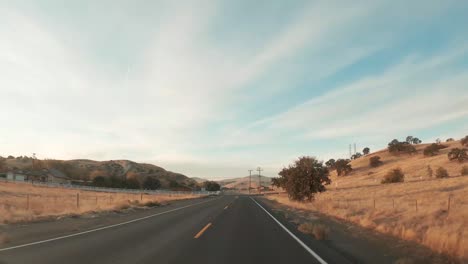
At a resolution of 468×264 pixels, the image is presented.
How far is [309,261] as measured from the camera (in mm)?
9570

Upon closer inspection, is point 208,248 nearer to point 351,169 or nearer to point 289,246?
point 289,246

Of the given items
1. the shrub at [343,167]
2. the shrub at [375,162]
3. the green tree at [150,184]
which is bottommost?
the green tree at [150,184]

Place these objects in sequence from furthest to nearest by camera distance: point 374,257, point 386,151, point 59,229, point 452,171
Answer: point 386,151, point 452,171, point 59,229, point 374,257

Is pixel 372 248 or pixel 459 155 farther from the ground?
pixel 459 155

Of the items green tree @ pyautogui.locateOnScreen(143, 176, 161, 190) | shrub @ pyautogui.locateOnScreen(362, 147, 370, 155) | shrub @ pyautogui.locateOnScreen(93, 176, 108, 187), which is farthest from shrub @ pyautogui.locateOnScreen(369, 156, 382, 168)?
shrub @ pyautogui.locateOnScreen(93, 176, 108, 187)

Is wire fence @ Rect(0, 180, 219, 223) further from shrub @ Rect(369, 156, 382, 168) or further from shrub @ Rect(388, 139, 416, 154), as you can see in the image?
shrub @ Rect(388, 139, 416, 154)

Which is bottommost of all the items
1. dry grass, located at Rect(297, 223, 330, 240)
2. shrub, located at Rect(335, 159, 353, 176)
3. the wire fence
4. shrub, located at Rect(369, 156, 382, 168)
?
the wire fence

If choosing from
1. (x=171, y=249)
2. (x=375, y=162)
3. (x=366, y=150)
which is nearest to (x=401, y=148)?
(x=375, y=162)

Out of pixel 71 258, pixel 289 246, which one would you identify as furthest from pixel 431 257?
pixel 71 258

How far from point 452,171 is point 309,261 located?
80238 millimetres

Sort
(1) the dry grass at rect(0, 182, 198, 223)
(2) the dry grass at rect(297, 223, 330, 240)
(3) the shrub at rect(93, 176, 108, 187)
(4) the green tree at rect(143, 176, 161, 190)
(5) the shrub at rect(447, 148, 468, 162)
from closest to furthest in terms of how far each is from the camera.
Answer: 1. (2) the dry grass at rect(297, 223, 330, 240)
2. (1) the dry grass at rect(0, 182, 198, 223)
3. (5) the shrub at rect(447, 148, 468, 162)
4. (3) the shrub at rect(93, 176, 108, 187)
5. (4) the green tree at rect(143, 176, 161, 190)

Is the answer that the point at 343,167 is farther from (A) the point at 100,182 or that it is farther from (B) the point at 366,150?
(A) the point at 100,182

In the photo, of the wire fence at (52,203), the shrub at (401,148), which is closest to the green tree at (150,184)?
the shrub at (401,148)

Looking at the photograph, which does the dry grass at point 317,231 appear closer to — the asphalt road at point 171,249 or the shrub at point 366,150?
the asphalt road at point 171,249
